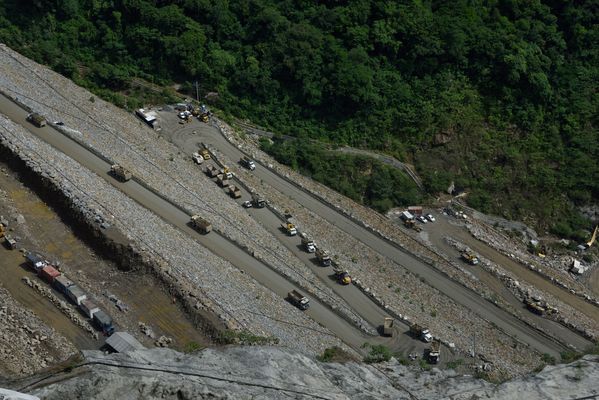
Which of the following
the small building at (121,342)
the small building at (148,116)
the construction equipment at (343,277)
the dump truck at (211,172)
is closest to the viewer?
the small building at (121,342)

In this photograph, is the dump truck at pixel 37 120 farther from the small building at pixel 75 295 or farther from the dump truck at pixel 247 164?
the small building at pixel 75 295

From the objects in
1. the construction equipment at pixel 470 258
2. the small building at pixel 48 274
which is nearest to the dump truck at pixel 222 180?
the small building at pixel 48 274

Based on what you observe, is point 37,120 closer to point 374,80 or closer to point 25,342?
point 25,342

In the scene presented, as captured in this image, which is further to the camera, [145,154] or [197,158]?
[197,158]

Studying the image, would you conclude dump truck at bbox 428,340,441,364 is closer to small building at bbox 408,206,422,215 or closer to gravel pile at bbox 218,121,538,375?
gravel pile at bbox 218,121,538,375

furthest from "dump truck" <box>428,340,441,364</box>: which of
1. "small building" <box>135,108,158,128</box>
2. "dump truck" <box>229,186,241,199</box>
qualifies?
"small building" <box>135,108,158,128</box>

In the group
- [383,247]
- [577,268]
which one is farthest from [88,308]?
[577,268]
